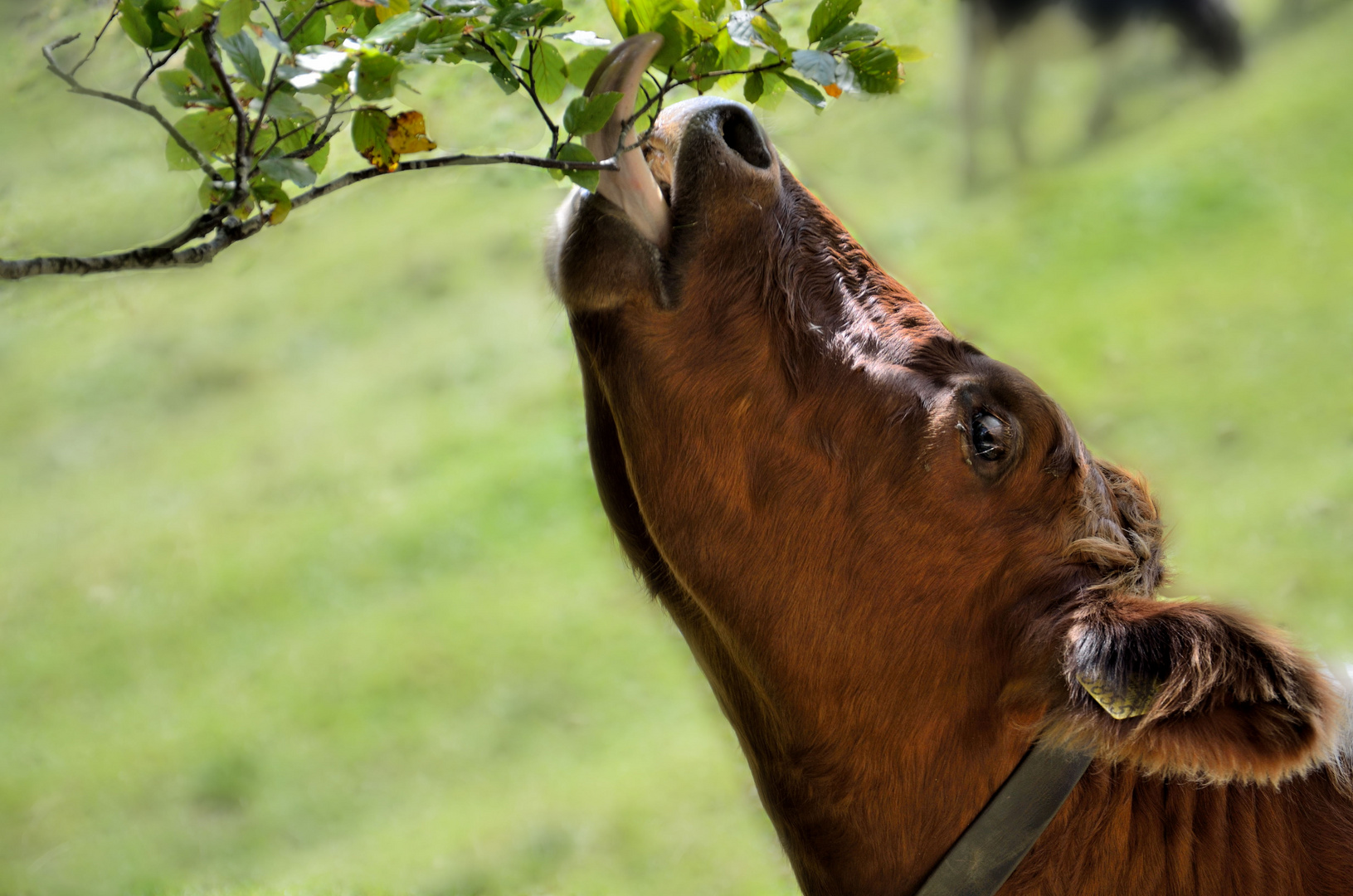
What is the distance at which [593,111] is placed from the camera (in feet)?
4.66

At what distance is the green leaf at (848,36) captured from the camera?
1.51 metres

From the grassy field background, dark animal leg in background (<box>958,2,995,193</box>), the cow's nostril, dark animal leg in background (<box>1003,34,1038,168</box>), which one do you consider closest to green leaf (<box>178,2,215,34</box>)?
the cow's nostril

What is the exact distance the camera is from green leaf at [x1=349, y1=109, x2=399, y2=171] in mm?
1437

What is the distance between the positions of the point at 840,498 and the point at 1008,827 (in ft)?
2.01

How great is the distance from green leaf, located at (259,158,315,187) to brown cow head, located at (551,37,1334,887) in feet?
1.28

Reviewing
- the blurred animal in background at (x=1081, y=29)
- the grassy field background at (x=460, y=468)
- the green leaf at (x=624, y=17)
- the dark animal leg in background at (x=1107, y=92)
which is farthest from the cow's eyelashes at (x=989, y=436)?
the dark animal leg in background at (x=1107, y=92)

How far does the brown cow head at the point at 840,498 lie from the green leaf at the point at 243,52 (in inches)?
19.2

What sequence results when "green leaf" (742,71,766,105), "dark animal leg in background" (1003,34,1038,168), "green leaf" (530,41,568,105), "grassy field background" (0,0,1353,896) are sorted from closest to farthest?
"green leaf" (530,41,568,105), "green leaf" (742,71,766,105), "grassy field background" (0,0,1353,896), "dark animal leg in background" (1003,34,1038,168)

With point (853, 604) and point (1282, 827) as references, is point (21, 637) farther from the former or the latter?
point (1282, 827)

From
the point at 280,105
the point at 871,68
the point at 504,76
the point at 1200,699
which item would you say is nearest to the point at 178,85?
the point at 280,105

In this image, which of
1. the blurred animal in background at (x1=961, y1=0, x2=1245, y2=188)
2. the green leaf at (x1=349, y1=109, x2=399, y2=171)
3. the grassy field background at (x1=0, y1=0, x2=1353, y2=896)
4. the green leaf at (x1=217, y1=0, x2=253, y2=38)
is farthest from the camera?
the blurred animal in background at (x1=961, y1=0, x2=1245, y2=188)

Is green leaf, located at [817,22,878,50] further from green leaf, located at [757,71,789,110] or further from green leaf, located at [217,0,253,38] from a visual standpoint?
green leaf, located at [217,0,253,38]

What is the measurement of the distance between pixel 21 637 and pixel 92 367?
7.39 feet

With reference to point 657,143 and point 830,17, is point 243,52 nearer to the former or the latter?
point 657,143
